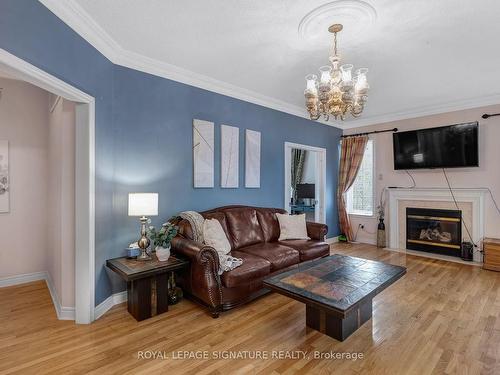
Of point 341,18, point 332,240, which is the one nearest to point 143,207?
point 341,18

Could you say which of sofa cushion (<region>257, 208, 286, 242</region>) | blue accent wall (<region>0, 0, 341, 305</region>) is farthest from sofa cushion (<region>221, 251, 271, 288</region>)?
blue accent wall (<region>0, 0, 341, 305</region>)

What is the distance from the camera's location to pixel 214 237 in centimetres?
296

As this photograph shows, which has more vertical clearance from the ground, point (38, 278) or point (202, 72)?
point (202, 72)

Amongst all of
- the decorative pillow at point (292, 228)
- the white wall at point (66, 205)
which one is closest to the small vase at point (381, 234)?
the decorative pillow at point (292, 228)

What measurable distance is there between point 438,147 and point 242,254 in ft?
13.7

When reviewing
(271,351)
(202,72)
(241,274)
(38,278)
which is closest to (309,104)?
(202,72)

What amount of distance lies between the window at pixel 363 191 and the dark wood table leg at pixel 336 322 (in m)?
3.77

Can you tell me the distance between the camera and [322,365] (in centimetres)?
193

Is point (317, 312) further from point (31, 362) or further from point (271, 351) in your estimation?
point (31, 362)

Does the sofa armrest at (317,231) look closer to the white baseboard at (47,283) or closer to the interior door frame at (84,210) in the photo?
the interior door frame at (84,210)

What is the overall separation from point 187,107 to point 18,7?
1.93 metres

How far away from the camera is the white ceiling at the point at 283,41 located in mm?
2184

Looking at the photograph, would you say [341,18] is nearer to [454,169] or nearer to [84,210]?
[84,210]

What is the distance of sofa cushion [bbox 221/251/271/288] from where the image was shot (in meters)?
2.62
